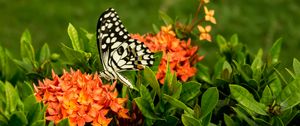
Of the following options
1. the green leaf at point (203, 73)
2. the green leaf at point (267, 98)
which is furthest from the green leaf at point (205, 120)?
the green leaf at point (203, 73)

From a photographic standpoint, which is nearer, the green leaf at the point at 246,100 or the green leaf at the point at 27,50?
the green leaf at the point at 246,100

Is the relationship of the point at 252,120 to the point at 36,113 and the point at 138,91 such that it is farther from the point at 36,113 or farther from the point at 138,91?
the point at 36,113

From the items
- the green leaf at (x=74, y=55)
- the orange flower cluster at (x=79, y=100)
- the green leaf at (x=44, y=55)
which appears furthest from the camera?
the green leaf at (x=44, y=55)

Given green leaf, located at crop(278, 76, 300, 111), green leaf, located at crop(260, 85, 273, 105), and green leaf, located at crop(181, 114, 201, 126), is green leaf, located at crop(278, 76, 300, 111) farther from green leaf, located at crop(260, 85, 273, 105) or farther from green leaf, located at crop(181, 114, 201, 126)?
green leaf, located at crop(181, 114, 201, 126)

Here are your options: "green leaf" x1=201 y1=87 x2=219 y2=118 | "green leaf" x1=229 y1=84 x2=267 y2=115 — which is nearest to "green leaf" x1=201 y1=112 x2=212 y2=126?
"green leaf" x1=201 y1=87 x2=219 y2=118

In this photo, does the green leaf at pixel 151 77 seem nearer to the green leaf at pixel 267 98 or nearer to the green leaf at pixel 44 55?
the green leaf at pixel 267 98

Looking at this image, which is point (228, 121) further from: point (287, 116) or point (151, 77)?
point (151, 77)

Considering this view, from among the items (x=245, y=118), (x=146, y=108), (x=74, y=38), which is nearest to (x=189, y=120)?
(x=146, y=108)
